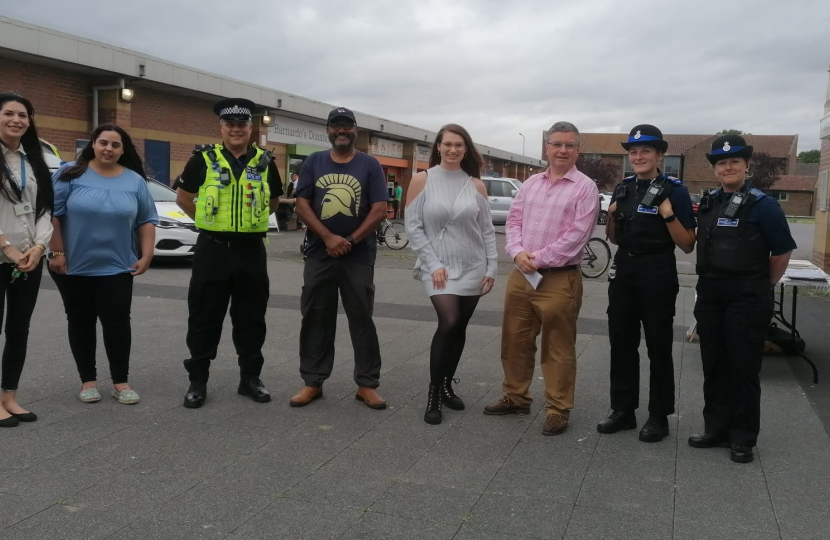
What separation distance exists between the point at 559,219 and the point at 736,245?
100 cm

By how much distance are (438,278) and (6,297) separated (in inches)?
106

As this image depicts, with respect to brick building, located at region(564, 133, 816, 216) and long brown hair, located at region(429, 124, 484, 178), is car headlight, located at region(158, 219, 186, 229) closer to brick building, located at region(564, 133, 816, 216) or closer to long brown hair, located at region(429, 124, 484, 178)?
long brown hair, located at region(429, 124, 484, 178)

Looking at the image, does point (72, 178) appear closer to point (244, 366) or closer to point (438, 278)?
point (244, 366)

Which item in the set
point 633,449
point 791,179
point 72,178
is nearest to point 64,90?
Result: point 72,178

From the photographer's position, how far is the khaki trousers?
4.64 m

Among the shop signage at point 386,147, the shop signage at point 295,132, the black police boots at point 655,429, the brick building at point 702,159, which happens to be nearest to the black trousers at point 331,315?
the black police boots at point 655,429

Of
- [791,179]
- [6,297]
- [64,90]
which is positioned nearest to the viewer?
[6,297]

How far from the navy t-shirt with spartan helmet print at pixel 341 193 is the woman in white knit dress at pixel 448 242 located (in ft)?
1.00

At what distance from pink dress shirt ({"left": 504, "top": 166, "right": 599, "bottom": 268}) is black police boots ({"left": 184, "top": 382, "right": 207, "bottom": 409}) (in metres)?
2.26

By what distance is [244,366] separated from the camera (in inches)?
208

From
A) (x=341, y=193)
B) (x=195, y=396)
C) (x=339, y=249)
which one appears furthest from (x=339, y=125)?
(x=195, y=396)

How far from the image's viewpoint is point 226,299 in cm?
518

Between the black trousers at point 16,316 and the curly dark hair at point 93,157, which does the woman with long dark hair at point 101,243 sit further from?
the black trousers at point 16,316

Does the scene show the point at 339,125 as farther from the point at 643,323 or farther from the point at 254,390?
the point at 643,323
